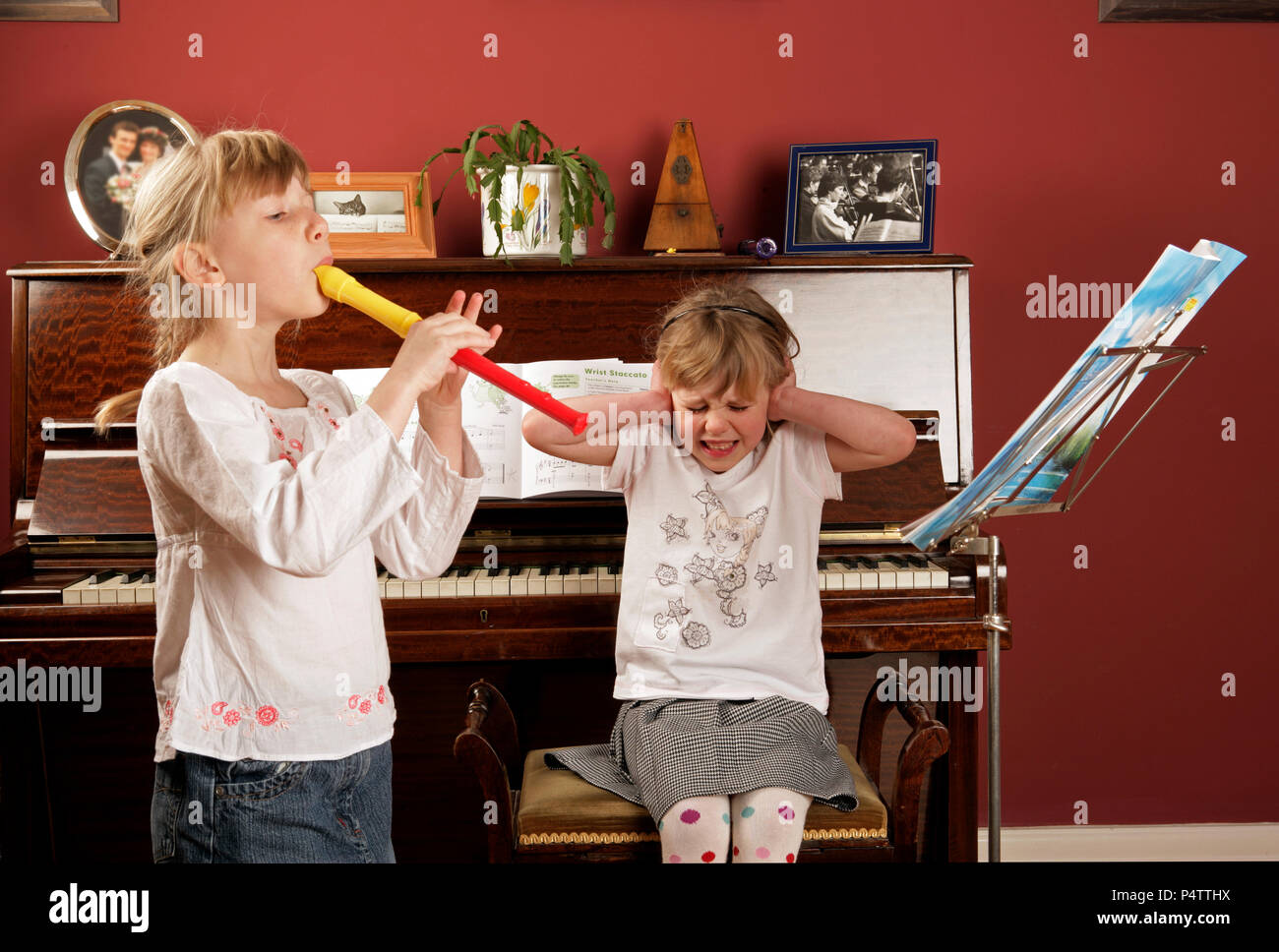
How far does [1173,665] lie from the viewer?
294 centimetres

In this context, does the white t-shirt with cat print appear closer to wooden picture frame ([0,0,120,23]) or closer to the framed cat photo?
the framed cat photo

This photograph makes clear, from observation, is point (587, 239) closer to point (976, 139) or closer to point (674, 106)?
point (674, 106)

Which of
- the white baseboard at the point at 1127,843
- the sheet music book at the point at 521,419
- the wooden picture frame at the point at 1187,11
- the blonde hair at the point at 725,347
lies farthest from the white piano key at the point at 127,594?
the wooden picture frame at the point at 1187,11

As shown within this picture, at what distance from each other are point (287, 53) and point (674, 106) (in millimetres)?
951

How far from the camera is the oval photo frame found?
103 inches

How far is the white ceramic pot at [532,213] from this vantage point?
2477 mm

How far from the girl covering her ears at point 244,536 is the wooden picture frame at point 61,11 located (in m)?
1.82

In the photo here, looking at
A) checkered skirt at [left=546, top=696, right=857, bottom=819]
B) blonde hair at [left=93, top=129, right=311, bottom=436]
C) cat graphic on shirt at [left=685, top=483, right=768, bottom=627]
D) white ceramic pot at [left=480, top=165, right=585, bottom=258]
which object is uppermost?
white ceramic pot at [left=480, top=165, right=585, bottom=258]

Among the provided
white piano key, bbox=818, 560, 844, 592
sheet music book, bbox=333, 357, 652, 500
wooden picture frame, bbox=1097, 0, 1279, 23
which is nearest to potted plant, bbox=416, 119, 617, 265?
sheet music book, bbox=333, 357, 652, 500

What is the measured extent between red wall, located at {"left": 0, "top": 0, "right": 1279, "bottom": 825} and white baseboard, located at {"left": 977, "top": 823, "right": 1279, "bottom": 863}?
4cm

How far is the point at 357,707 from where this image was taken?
3.89ft

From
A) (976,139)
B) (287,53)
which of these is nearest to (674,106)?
(976,139)

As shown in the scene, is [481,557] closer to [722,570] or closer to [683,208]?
[722,570]

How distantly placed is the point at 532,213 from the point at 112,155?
101cm
